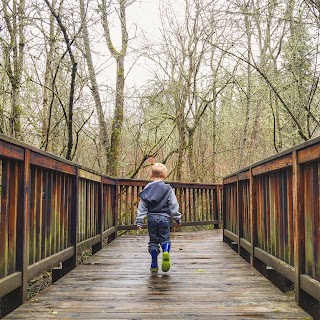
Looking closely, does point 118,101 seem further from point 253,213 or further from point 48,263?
point 48,263

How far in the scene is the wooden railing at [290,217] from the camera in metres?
2.70

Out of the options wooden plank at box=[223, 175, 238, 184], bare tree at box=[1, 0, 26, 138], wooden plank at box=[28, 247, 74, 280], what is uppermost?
bare tree at box=[1, 0, 26, 138]

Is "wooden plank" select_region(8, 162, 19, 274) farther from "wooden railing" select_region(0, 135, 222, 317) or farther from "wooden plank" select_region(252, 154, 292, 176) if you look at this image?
"wooden plank" select_region(252, 154, 292, 176)

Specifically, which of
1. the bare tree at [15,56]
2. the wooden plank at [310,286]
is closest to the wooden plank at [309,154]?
the wooden plank at [310,286]

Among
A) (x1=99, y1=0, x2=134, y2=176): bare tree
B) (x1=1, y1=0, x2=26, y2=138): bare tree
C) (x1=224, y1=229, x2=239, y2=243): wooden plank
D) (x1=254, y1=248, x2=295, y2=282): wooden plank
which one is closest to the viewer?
(x1=254, y1=248, x2=295, y2=282): wooden plank

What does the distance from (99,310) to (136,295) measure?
56 centimetres

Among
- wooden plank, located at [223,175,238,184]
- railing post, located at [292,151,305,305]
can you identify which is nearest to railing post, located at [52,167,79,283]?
wooden plank, located at [223,175,238,184]

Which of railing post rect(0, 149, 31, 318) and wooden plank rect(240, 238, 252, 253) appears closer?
railing post rect(0, 149, 31, 318)

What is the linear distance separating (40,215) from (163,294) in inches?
47.4

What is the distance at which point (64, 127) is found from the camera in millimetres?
9531

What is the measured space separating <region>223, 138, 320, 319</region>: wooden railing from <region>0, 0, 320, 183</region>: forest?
2.91m

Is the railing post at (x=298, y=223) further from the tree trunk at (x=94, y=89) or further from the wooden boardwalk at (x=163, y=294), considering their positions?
the tree trunk at (x=94, y=89)

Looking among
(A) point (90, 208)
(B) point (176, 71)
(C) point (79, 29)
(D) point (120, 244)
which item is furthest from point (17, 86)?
(B) point (176, 71)

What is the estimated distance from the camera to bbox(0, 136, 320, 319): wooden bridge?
2.81 meters
